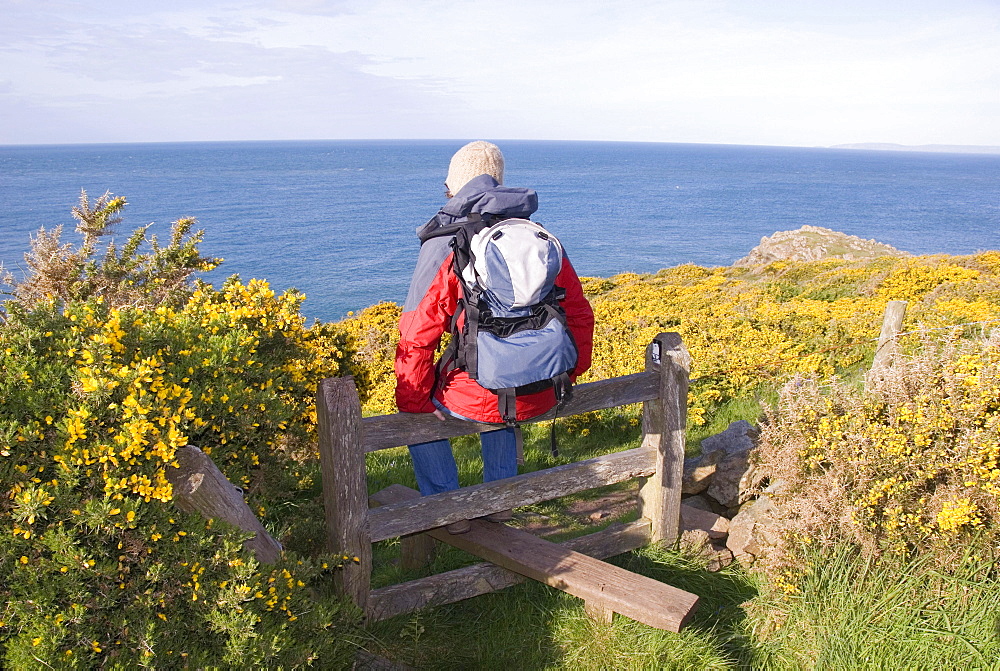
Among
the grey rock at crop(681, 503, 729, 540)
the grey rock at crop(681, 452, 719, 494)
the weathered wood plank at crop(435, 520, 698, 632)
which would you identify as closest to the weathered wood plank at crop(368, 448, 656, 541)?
the weathered wood plank at crop(435, 520, 698, 632)

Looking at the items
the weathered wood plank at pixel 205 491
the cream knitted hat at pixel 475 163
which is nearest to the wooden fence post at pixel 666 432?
the cream knitted hat at pixel 475 163

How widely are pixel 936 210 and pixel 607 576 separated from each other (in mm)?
115807

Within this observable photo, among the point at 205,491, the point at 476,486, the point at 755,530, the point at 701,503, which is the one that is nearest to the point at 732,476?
the point at 701,503

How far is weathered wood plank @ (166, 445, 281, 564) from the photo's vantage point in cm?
288

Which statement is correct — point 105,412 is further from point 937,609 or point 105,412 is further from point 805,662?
point 937,609

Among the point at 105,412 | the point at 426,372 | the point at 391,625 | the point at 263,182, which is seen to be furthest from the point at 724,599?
the point at 263,182

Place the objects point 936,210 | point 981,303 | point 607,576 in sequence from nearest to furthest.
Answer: point 607,576 → point 981,303 → point 936,210

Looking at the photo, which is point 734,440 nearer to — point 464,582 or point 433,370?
point 464,582

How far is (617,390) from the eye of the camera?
4.58 metres

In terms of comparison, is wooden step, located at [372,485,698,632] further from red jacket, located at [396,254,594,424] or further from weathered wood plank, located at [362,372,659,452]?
red jacket, located at [396,254,594,424]

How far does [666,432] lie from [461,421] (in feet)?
5.14

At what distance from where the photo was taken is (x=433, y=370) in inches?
155

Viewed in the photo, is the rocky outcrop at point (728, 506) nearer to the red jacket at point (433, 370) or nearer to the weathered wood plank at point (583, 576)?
the weathered wood plank at point (583, 576)

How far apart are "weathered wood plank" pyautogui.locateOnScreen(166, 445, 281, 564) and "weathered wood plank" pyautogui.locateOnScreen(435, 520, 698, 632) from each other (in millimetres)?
1549
